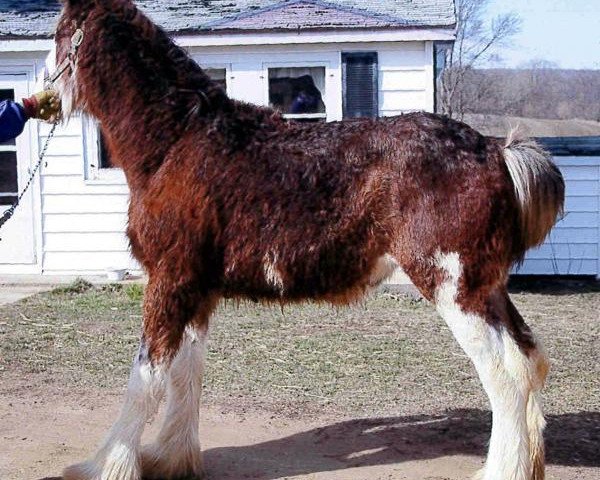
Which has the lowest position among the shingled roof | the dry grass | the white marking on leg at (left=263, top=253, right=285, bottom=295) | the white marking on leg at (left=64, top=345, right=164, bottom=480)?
the dry grass

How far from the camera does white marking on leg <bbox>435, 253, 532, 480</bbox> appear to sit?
4152 mm

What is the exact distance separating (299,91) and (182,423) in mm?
6733

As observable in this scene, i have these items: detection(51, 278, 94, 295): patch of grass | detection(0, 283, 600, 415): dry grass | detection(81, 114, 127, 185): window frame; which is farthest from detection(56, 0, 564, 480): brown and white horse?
detection(81, 114, 127, 185): window frame

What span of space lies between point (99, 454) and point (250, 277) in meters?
1.11

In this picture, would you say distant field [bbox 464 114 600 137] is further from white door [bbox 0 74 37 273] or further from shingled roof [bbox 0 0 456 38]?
white door [bbox 0 74 37 273]

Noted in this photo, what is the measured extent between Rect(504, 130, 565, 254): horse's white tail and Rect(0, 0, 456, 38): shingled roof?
21.0ft

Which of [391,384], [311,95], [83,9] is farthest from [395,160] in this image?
[311,95]

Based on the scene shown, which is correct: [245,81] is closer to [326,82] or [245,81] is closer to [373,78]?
[326,82]

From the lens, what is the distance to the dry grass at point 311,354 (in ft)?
19.9

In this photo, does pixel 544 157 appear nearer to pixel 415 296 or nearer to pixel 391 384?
pixel 391 384

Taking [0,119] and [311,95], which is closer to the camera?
[0,119]

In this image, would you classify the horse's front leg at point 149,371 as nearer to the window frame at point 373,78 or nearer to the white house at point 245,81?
the white house at point 245,81

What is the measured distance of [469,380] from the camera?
21.1ft

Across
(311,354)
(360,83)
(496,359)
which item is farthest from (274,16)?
(496,359)
